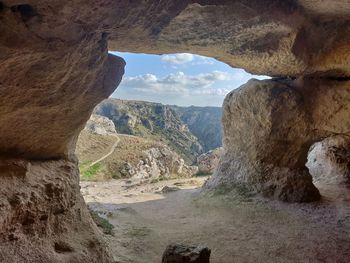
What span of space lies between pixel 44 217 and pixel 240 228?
5937 mm

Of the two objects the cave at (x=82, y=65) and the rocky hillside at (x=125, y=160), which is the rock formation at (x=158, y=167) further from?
the cave at (x=82, y=65)

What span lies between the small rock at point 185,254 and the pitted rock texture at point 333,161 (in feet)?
34.0

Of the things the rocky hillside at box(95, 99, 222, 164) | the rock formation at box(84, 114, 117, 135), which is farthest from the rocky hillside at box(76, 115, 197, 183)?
the rocky hillside at box(95, 99, 222, 164)

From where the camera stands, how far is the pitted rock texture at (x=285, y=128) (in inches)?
438

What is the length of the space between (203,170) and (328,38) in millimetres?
19801

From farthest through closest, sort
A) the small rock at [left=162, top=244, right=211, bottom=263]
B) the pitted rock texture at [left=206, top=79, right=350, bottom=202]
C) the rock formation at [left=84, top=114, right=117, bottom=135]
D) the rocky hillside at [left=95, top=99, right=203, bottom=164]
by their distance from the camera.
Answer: the rocky hillside at [left=95, top=99, right=203, bottom=164]
the rock formation at [left=84, top=114, right=117, bottom=135]
the pitted rock texture at [left=206, top=79, right=350, bottom=202]
the small rock at [left=162, top=244, right=211, bottom=263]

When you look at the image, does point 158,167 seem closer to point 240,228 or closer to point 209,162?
point 209,162

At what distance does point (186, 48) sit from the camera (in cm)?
839

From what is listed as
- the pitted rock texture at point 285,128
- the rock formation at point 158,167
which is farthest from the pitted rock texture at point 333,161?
the rock formation at point 158,167

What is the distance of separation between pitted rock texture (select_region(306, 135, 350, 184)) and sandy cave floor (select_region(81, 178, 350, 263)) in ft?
3.92

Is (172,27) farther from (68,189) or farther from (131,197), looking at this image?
(131,197)

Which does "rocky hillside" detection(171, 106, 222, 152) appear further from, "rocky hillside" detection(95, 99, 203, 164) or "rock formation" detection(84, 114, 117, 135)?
"rock formation" detection(84, 114, 117, 135)

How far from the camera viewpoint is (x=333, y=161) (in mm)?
15195

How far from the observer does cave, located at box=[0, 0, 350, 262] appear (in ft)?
14.4
